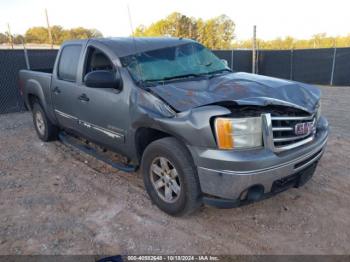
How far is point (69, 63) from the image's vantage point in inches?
183

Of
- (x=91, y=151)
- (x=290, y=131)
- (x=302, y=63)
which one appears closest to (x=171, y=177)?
(x=290, y=131)

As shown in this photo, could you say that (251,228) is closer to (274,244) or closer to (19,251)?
(274,244)

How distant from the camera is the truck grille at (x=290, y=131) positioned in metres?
2.74

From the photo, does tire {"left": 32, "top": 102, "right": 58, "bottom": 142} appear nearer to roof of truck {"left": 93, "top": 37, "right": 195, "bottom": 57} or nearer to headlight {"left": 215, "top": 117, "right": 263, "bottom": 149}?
roof of truck {"left": 93, "top": 37, "right": 195, "bottom": 57}

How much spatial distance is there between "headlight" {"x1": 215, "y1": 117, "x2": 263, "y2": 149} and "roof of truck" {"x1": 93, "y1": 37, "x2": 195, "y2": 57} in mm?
1739

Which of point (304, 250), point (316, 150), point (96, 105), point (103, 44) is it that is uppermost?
point (103, 44)

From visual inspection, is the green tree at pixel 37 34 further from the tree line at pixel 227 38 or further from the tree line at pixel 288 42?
the tree line at pixel 288 42

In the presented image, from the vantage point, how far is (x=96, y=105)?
3883mm

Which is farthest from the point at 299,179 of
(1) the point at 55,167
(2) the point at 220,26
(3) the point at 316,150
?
(2) the point at 220,26

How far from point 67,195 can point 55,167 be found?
111 cm

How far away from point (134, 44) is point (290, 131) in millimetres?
2215

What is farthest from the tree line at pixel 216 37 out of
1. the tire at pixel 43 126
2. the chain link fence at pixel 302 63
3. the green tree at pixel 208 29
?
the tire at pixel 43 126

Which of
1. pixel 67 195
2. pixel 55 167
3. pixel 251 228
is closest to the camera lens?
pixel 251 228

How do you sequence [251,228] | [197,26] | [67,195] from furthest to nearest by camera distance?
[197,26] → [67,195] → [251,228]
